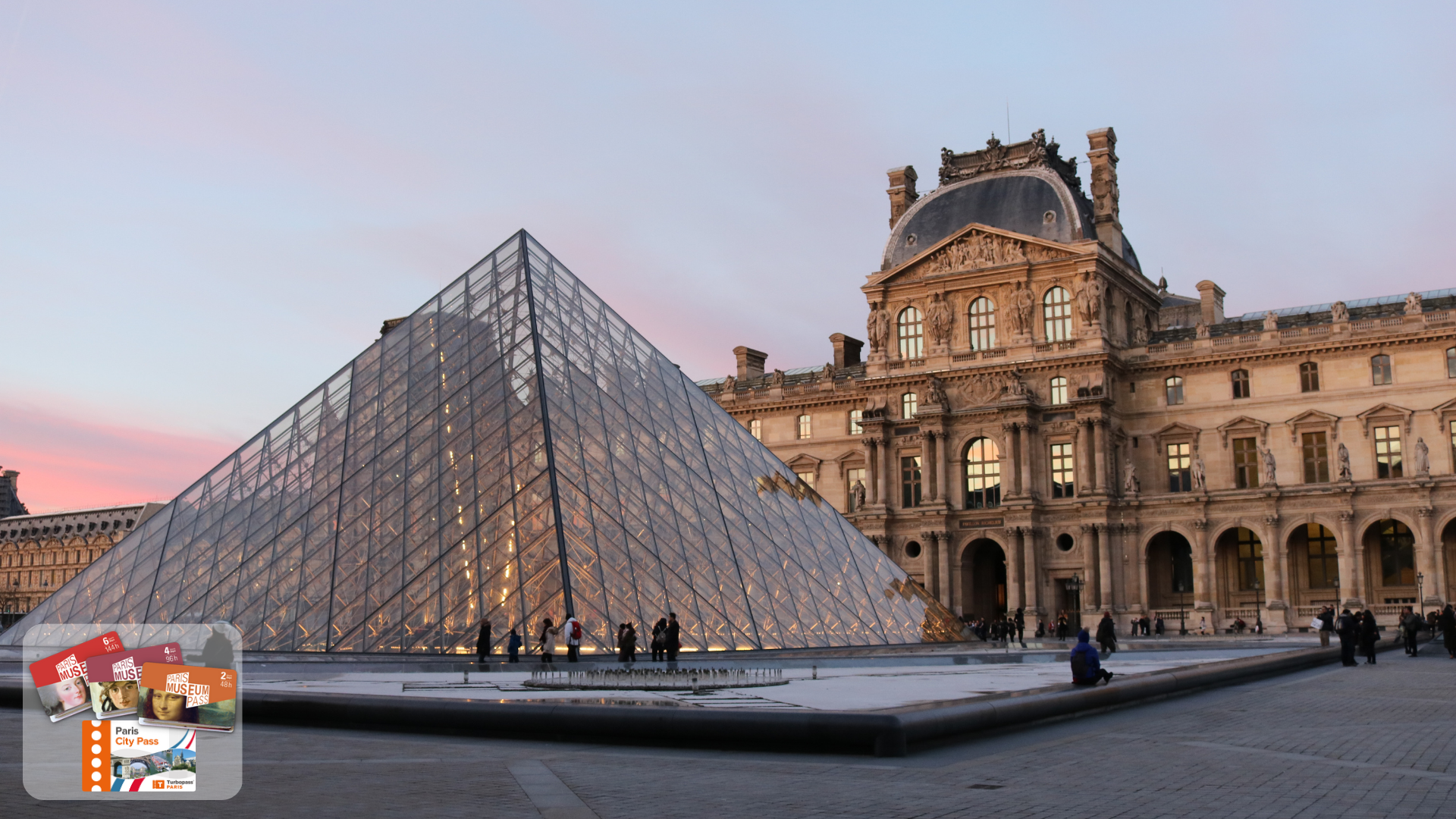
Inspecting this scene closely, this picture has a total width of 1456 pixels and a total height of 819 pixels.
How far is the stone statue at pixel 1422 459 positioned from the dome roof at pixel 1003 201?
12954 mm

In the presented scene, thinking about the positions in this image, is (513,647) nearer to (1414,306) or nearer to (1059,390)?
(1059,390)

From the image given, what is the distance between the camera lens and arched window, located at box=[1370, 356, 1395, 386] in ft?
140

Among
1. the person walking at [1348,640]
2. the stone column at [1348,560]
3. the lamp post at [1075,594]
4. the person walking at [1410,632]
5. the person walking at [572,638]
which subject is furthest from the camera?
the lamp post at [1075,594]

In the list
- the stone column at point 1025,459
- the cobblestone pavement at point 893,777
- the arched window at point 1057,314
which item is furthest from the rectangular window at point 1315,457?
the cobblestone pavement at point 893,777

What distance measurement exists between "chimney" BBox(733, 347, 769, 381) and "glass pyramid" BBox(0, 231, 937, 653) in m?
31.0

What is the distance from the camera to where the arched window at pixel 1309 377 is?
144 feet

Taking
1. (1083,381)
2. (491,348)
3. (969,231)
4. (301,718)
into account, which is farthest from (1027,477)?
(301,718)

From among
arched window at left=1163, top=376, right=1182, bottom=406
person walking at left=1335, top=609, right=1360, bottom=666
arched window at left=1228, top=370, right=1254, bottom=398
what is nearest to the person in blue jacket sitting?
person walking at left=1335, top=609, right=1360, bottom=666

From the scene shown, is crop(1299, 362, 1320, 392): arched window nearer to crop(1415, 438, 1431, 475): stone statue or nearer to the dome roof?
crop(1415, 438, 1431, 475): stone statue

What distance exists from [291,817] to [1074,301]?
42583mm

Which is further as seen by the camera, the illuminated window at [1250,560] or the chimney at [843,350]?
the chimney at [843,350]

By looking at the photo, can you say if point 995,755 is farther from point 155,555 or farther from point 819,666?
point 155,555

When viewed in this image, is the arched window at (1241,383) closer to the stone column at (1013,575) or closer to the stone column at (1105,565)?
the stone column at (1105,565)

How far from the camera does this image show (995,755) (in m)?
8.98
